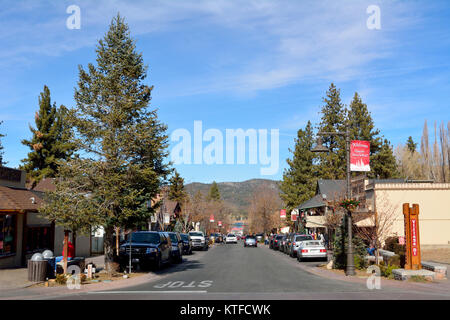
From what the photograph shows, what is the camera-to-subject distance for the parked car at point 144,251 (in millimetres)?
20109

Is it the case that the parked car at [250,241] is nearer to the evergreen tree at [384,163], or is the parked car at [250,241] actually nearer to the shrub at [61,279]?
the evergreen tree at [384,163]

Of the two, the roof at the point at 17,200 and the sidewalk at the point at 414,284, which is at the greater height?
the roof at the point at 17,200

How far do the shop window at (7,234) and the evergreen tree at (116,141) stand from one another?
473 cm

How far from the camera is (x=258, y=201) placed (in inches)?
3718

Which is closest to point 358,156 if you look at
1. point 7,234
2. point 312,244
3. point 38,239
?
point 312,244

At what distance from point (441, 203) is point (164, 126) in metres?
26.1

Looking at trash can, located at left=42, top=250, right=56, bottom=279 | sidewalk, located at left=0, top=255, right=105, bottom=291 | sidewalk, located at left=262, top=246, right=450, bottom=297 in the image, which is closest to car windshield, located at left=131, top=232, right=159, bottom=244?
sidewalk, located at left=0, top=255, right=105, bottom=291

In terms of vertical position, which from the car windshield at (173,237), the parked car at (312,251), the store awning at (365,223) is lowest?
the parked car at (312,251)

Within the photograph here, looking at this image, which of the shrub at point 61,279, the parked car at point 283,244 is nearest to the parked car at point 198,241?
the parked car at point 283,244

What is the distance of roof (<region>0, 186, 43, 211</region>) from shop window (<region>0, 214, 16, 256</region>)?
1.01 metres

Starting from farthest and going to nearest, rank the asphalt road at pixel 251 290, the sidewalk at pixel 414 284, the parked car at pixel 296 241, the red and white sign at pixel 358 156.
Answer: the parked car at pixel 296 241
the red and white sign at pixel 358 156
the sidewalk at pixel 414 284
the asphalt road at pixel 251 290

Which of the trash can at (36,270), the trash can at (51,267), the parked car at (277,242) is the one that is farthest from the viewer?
the parked car at (277,242)

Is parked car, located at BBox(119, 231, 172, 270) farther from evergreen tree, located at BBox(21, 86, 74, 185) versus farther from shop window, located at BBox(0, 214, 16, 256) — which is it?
evergreen tree, located at BBox(21, 86, 74, 185)
